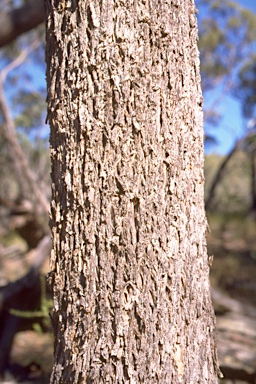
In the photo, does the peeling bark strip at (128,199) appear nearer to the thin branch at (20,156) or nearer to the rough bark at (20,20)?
the rough bark at (20,20)

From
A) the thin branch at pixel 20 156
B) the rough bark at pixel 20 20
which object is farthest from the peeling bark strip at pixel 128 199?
the thin branch at pixel 20 156

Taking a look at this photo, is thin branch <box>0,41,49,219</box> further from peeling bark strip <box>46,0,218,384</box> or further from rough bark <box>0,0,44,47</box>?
peeling bark strip <box>46,0,218,384</box>

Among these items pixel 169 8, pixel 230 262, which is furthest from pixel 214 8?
pixel 169 8

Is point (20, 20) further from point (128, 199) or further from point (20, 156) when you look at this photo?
point (20, 156)

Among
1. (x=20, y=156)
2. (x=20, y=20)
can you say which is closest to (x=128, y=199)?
(x=20, y=20)

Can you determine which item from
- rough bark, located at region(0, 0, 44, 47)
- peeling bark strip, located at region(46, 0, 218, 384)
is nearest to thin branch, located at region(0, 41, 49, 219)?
rough bark, located at region(0, 0, 44, 47)

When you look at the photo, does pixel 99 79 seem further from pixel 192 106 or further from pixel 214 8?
pixel 214 8
